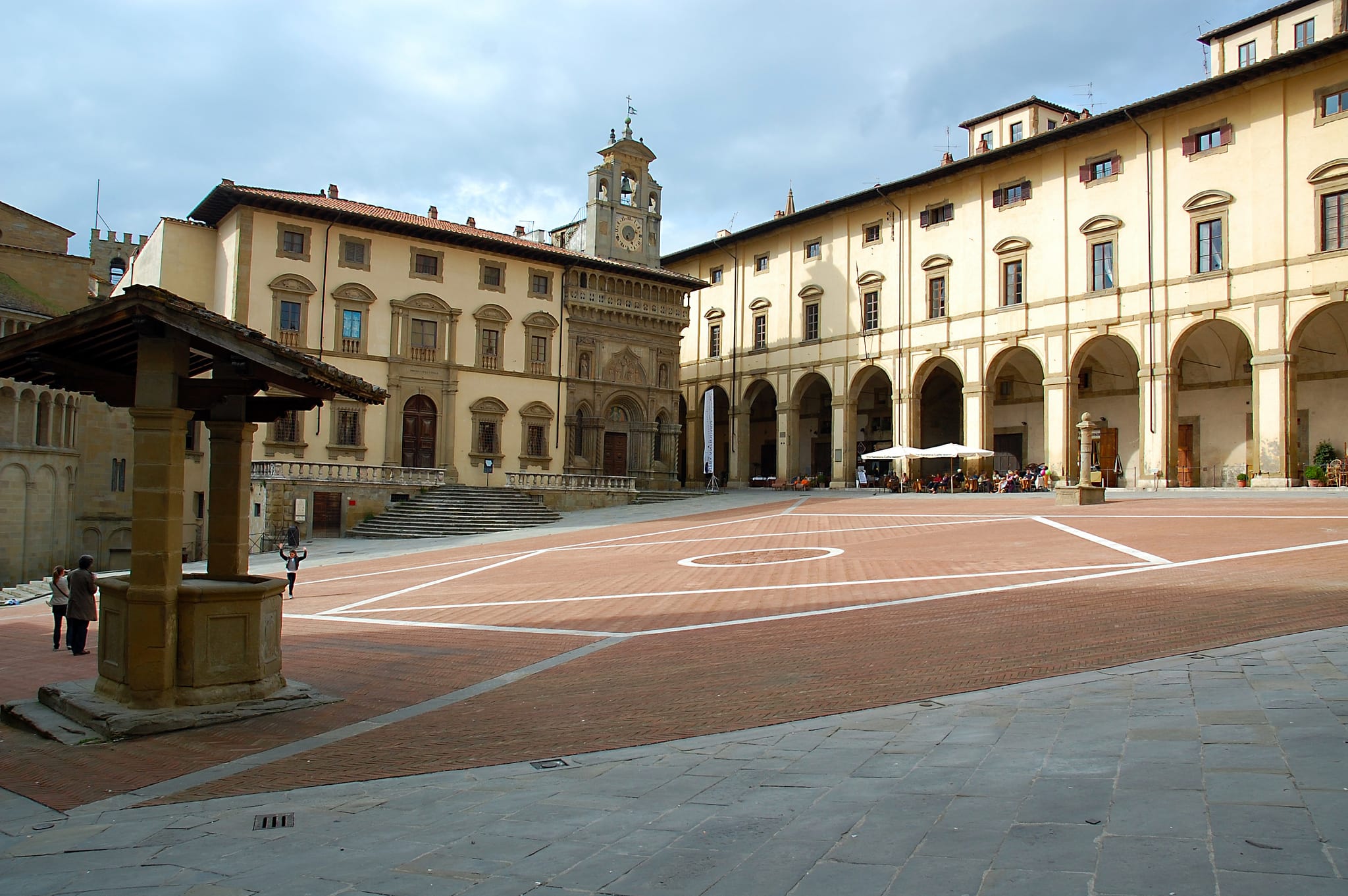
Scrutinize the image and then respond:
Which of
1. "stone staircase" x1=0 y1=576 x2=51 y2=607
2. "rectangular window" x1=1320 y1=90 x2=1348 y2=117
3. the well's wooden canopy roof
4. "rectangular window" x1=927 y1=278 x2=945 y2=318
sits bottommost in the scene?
"stone staircase" x1=0 y1=576 x2=51 y2=607

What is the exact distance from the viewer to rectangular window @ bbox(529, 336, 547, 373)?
46812mm

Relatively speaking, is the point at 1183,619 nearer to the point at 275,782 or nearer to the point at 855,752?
the point at 855,752

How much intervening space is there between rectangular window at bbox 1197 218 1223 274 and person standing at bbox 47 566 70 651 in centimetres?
3683

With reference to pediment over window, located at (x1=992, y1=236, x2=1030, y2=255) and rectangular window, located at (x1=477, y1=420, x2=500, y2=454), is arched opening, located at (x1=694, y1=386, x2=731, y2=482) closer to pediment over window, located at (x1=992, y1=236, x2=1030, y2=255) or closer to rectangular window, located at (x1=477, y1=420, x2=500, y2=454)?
rectangular window, located at (x1=477, y1=420, x2=500, y2=454)

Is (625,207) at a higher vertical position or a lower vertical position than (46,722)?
higher

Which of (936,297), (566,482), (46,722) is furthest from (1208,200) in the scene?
(46,722)

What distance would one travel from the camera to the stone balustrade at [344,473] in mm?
35594

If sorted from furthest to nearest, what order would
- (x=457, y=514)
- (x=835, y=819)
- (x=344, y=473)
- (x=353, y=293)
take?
(x=353, y=293), (x=344, y=473), (x=457, y=514), (x=835, y=819)

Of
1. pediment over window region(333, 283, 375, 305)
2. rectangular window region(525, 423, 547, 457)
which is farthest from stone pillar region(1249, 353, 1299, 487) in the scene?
pediment over window region(333, 283, 375, 305)

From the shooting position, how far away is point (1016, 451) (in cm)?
4684

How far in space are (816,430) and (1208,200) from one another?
25.7 m

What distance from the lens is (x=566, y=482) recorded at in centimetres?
4294

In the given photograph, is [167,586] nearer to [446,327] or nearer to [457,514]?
[457,514]

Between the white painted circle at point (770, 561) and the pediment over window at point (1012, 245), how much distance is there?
2503 cm
